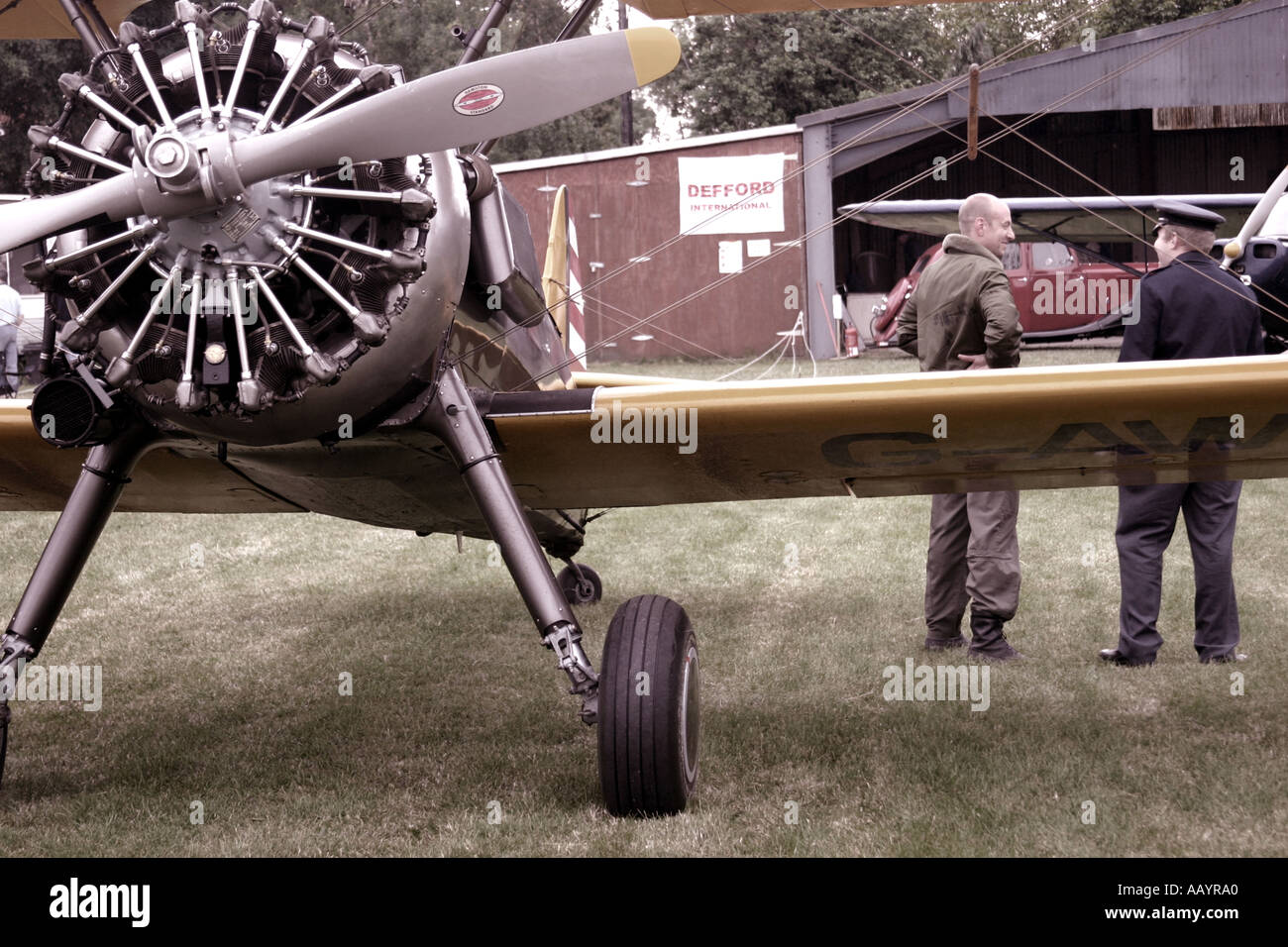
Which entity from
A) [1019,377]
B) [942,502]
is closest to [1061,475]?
[1019,377]

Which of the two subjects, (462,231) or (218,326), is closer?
(218,326)

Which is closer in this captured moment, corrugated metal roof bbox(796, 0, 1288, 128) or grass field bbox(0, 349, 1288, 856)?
grass field bbox(0, 349, 1288, 856)

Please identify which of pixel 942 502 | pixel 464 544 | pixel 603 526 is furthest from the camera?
pixel 603 526

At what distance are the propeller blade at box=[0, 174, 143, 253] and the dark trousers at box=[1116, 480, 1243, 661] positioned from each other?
4.25 metres

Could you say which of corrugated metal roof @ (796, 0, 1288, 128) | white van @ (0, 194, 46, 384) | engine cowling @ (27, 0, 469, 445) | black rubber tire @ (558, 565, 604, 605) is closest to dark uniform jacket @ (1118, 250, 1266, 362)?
black rubber tire @ (558, 565, 604, 605)

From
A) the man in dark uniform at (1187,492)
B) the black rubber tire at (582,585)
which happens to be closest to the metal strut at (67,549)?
the black rubber tire at (582,585)

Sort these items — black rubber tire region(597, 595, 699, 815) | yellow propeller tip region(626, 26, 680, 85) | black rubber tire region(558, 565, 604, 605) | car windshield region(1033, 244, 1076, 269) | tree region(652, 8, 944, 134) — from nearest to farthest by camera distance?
yellow propeller tip region(626, 26, 680, 85) → black rubber tire region(597, 595, 699, 815) → black rubber tire region(558, 565, 604, 605) → car windshield region(1033, 244, 1076, 269) → tree region(652, 8, 944, 134)

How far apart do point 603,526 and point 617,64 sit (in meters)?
6.30

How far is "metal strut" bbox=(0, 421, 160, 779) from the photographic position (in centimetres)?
389

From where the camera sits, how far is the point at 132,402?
3764 mm

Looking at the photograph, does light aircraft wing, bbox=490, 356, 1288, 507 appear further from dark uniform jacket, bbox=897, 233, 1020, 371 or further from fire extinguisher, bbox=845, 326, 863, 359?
fire extinguisher, bbox=845, 326, 863, 359

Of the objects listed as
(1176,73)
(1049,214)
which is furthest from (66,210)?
(1176,73)

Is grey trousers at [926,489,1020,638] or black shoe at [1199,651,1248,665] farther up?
grey trousers at [926,489,1020,638]

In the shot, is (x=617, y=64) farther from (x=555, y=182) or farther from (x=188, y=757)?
(x=555, y=182)
